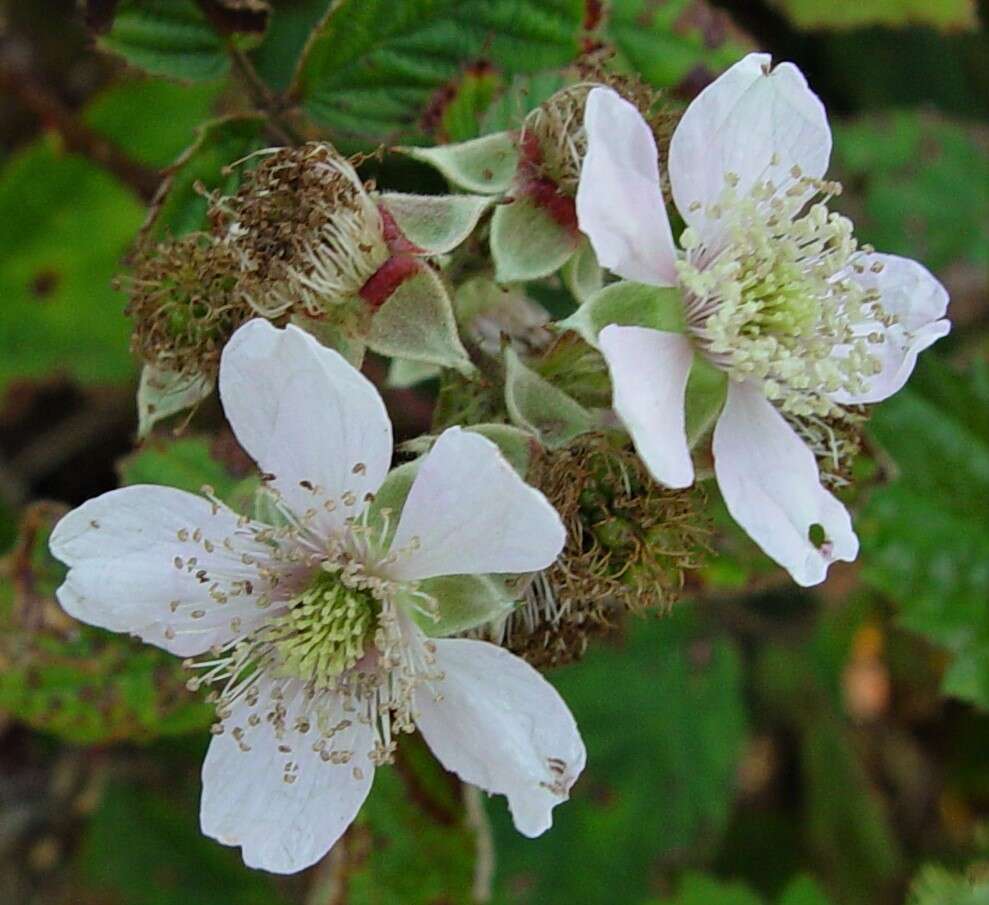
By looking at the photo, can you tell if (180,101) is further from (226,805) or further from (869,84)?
(226,805)

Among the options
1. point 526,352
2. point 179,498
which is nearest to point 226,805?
point 179,498

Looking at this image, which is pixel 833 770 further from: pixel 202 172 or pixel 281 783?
pixel 202 172

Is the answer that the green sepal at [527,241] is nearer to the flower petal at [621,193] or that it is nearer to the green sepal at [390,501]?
the flower petal at [621,193]

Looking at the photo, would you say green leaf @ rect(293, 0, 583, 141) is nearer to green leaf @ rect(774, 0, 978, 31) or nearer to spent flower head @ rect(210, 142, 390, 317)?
spent flower head @ rect(210, 142, 390, 317)

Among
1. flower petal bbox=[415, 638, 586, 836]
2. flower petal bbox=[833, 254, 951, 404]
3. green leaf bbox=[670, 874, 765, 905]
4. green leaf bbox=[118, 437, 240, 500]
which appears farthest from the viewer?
green leaf bbox=[670, 874, 765, 905]

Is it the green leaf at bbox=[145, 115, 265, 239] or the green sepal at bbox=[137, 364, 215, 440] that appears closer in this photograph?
the green sepal at bbox=[137, 364, 215, 440]

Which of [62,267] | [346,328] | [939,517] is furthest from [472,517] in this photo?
[62,267]

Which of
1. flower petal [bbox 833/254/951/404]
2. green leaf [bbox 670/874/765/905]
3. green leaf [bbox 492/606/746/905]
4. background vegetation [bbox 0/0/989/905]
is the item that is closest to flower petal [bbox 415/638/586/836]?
flower petal [bbox 833/254/951/404]
